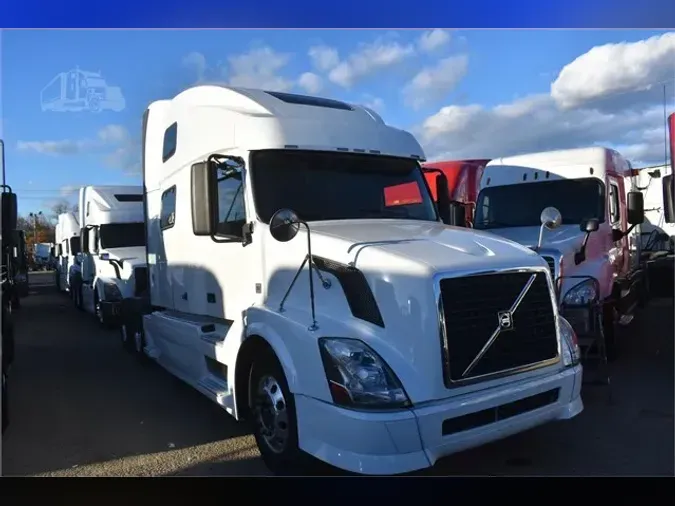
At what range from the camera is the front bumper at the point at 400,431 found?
2.79 metres

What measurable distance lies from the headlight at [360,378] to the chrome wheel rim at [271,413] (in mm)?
453

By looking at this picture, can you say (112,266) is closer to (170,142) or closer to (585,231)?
(170,142)

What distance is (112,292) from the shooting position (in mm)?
6203

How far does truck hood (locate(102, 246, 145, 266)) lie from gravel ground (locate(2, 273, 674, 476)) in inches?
64.4

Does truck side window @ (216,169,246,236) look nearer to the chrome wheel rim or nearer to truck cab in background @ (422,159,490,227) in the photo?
the chrome wheel rim

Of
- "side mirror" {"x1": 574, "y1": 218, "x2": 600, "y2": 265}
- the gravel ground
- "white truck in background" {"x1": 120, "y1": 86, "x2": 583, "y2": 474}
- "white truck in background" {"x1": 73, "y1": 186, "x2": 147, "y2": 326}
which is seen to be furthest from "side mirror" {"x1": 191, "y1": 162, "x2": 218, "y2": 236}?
"side mirror" {"x1": 574, "y1": 218, "x2": 600, "y2": 265}

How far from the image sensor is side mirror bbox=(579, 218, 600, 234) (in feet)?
16.4

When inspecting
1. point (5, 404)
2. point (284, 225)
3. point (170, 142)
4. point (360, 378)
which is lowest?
point (5, 404)

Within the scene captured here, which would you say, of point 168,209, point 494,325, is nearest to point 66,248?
point 168,209

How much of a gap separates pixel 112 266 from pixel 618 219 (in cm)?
532

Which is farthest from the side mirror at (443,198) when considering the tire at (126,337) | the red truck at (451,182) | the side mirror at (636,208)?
the tire at (126,337)

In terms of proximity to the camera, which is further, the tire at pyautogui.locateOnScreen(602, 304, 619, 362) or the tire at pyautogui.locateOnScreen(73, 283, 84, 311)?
the tire at pyautogui.locateOnScreen(73, 283, 84, 311)

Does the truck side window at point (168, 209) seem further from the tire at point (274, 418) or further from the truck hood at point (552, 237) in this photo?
the truck hood at point (552, 237)

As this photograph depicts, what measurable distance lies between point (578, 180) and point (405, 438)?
3.63 m
